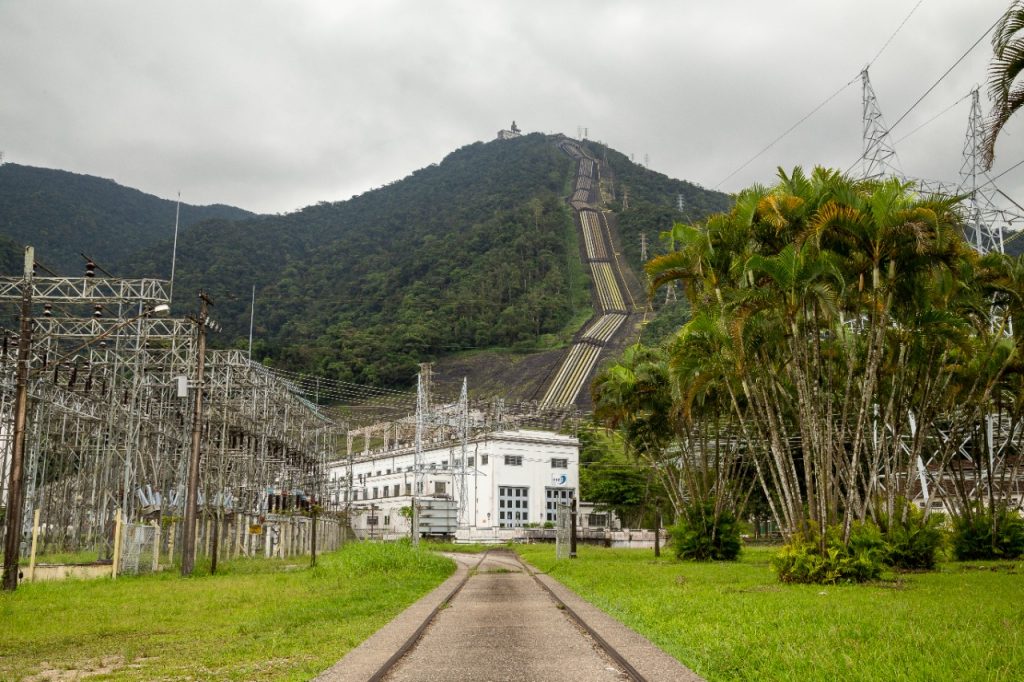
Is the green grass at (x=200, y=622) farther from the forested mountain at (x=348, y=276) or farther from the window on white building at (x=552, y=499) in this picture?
the forested mountain at (x=348, y=276)

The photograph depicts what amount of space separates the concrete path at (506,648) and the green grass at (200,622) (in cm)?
58

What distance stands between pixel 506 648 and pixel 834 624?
15.8 ft

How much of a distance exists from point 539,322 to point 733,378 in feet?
399

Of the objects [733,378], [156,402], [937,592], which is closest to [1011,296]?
[733,378]

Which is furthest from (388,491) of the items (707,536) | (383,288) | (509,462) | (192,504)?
(383,288)

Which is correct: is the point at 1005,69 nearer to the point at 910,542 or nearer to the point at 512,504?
the point at 910,542

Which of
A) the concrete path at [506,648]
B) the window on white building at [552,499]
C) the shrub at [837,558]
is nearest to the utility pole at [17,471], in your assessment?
the concrete path at [506,648]

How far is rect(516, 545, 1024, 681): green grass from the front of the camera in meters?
8.97

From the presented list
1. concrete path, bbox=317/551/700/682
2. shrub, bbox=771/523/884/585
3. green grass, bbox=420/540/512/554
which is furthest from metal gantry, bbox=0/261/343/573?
shrub, bbox=771/523/884/585

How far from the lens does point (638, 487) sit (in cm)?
7056

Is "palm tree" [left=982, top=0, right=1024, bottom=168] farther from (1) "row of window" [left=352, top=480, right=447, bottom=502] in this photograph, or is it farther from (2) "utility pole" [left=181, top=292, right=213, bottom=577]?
(1) "row of window" [left=352, top=480, right=447, bottom=502]

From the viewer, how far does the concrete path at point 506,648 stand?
30.6ft

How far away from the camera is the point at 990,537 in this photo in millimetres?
28266

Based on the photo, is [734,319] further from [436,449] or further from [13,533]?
[436,449]
